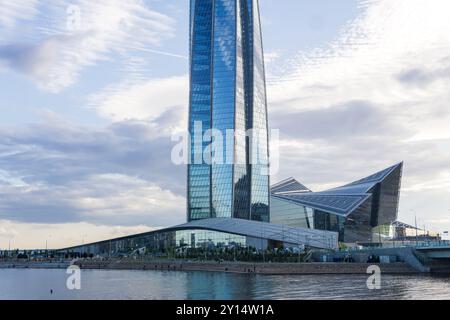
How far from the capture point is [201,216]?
19225 centimetres

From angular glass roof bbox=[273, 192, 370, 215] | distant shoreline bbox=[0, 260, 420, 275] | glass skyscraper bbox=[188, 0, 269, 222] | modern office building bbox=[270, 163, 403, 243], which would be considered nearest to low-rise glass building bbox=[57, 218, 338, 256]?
glass skyscraper bbox=[188, 0, 269, 222]

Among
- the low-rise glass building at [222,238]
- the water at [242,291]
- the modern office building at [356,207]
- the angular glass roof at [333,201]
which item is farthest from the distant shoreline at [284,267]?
the angular glass roof at [333,201]

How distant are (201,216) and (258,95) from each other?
4465 cm

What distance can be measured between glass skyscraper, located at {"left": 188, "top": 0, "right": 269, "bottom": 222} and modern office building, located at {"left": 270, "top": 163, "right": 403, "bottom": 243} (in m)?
20.8

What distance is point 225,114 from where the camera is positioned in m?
185

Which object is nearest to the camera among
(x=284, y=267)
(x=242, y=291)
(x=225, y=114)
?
(x=242, y=291)

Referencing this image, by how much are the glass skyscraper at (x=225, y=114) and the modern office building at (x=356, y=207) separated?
20826 millimetres

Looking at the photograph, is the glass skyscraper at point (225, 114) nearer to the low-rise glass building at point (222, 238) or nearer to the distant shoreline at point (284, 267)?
the low-rise glass building at point (222, 238)

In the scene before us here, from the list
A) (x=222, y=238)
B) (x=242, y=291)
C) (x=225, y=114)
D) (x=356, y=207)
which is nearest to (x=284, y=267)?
(x=242, y=291)

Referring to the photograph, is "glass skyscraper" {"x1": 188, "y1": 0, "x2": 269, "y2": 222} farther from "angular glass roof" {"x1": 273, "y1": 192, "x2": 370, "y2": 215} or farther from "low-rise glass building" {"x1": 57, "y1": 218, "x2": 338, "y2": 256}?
"angular glass roof" {"x1": 273, "y1": 192, "x2": 370, "y2": 215}

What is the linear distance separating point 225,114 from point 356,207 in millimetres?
51804

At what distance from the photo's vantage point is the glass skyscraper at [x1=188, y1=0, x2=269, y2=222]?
186 metres

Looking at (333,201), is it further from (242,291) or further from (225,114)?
(242,291)

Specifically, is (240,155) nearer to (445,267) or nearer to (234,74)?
(234,74)
